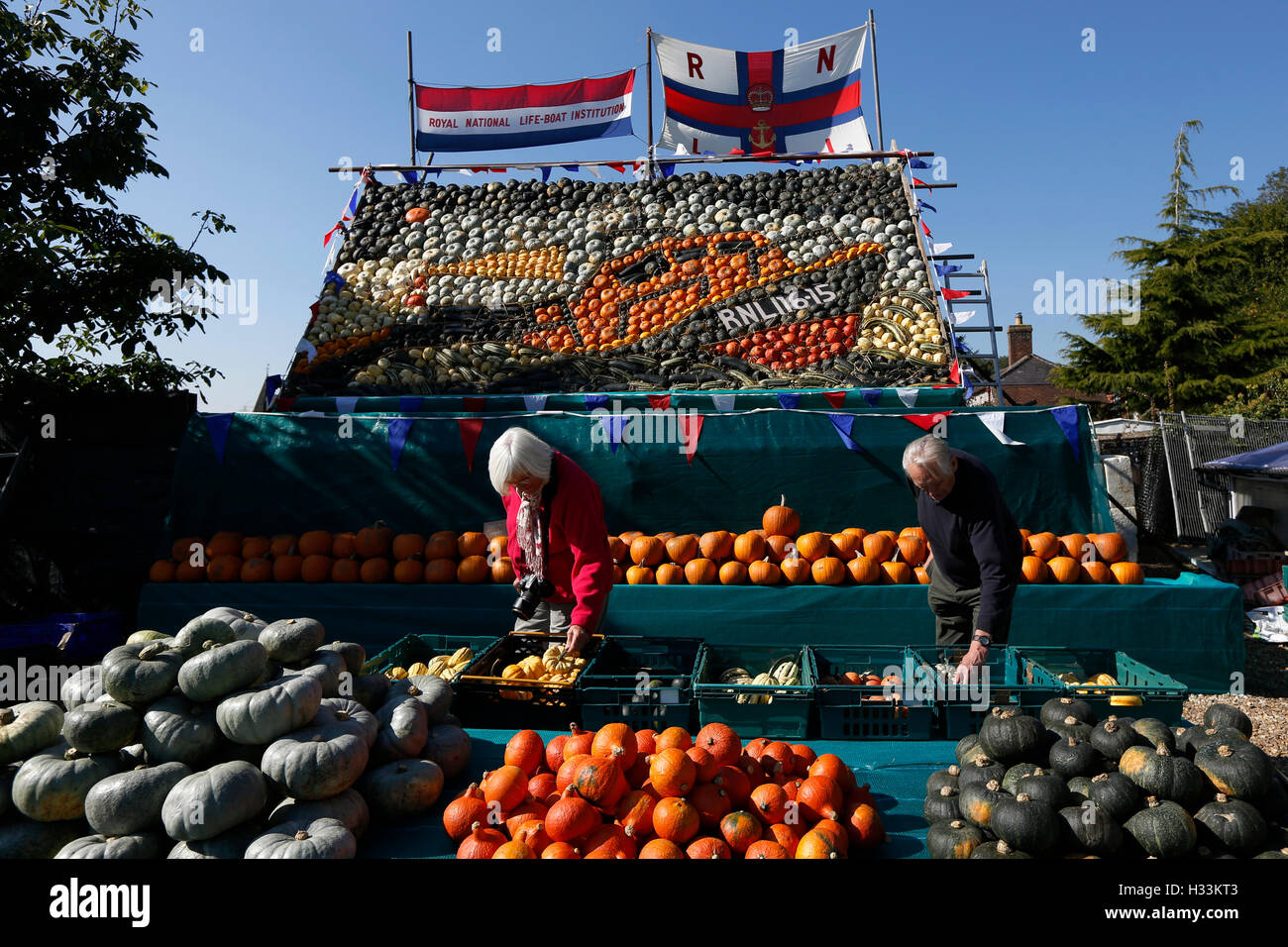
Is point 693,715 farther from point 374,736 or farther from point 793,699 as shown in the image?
point 374,736

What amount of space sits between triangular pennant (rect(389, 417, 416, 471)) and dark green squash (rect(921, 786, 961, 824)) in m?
6.02

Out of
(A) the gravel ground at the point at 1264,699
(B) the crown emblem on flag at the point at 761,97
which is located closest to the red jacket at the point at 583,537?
(A) the gravel ground at the point at 1264,699

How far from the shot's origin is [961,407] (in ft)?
24.8

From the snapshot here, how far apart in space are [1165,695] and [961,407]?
485 cm

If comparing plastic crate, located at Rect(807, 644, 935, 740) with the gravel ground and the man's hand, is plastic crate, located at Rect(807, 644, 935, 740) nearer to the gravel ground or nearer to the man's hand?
the man's hand

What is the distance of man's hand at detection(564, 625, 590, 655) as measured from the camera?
3.70m

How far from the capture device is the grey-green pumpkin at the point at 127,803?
7.18 ft

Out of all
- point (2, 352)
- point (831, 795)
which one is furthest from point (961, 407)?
point (2, 352)

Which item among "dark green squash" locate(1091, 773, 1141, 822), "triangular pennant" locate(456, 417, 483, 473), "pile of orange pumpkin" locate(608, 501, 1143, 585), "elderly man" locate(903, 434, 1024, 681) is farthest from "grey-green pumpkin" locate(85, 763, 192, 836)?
"triangular pennant" locate(456, 417, 483, 473)

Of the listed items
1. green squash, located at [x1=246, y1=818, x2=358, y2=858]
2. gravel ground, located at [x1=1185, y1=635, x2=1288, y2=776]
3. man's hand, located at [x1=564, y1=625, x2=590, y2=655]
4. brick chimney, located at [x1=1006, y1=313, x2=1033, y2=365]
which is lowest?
gravel ground, located at [x1=1185, y1=635, x2=1288, y2=776]

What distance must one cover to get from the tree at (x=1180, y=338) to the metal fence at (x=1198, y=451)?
306 inches

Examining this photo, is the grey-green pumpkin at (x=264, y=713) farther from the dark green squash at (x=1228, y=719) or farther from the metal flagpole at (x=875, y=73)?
the metal flagpole at (x=875, y=73)
